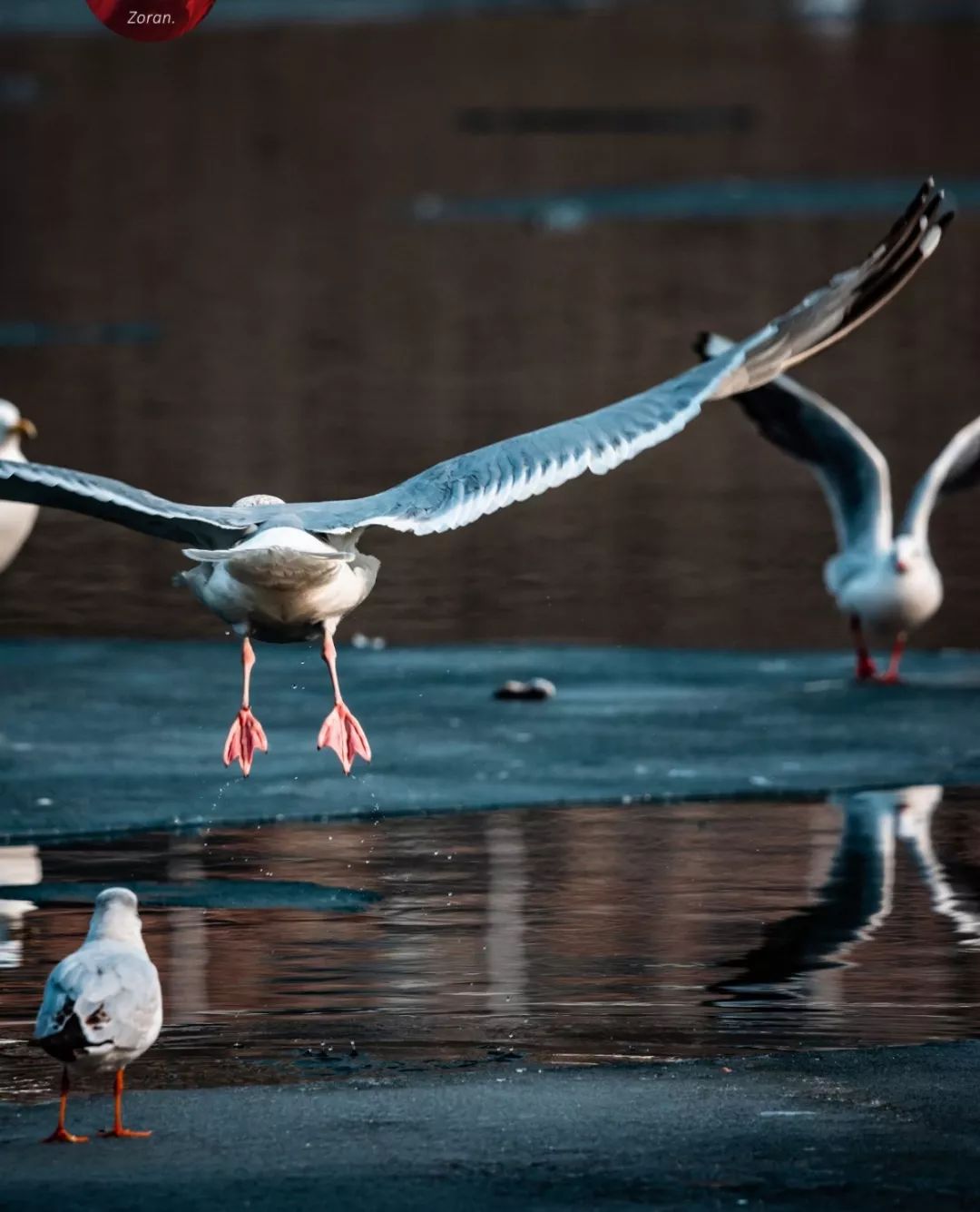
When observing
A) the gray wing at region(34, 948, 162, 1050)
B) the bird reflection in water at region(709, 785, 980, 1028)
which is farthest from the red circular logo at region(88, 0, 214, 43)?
the gray wing at region(34, 948, 162, 1050)

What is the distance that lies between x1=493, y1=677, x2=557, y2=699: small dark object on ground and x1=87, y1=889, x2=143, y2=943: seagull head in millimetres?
6393

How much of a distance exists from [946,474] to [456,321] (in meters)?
17.9

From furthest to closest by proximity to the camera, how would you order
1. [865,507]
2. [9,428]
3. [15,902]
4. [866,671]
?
[9,428] → [865,507] → [866,671] → [15,902]

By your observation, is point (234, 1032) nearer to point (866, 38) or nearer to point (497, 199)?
point (497, 199)

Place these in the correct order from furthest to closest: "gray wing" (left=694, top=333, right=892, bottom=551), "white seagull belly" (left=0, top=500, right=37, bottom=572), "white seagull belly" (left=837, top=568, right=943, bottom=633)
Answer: "gray wing" (left=694, top=333, right=892, bottom=551)
"white seagull belly" (left=837, top=568, right=943, bottom=633)
"white seagull belly" (left=0, top=500, right=37, bottom=572)

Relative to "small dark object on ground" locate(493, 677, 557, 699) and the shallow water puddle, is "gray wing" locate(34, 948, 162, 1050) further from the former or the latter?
"small dark object on ground" locate(493, 677, 557, 699)

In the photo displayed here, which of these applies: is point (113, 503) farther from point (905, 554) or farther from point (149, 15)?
point (905, 554)

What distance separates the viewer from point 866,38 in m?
95.4

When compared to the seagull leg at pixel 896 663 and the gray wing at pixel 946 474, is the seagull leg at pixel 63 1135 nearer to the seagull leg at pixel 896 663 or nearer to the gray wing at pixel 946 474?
the seagull leg at pixel 896 663

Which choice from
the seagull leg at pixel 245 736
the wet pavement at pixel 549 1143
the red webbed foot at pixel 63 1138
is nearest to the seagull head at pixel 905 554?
the seagull leg at pixel 245 736

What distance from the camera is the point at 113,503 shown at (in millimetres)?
9680

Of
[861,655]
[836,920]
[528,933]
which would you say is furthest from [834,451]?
[528,933]

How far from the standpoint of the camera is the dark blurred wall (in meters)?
18.8

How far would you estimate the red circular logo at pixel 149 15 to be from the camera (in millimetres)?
13484
